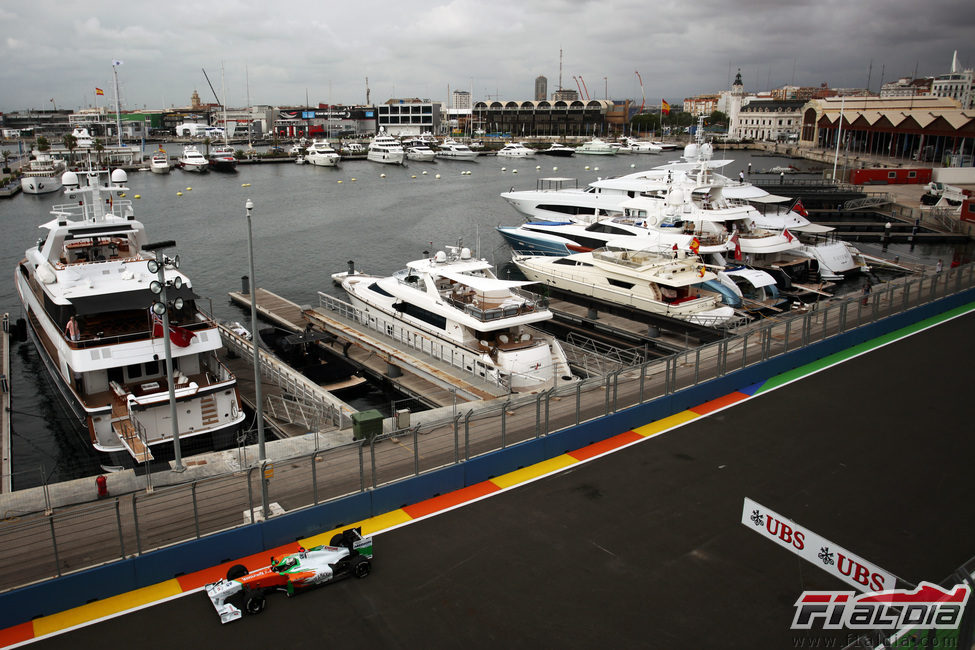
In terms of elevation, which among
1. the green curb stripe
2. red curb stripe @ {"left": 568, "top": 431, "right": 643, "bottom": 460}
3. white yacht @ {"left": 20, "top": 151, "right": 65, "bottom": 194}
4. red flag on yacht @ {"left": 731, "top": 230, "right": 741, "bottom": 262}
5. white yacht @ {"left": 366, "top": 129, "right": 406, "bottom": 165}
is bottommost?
red curb stripe @ {"left": 568, "top": 431, "right": 643, "bottom": 460}

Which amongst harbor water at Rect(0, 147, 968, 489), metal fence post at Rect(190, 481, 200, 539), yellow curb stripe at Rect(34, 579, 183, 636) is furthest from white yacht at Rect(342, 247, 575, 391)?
yellow curb stripe at Rect(34, 579, 183, 636)

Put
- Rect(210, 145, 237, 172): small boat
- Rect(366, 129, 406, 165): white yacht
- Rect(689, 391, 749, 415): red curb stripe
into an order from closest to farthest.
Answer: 1. Rect(689, 391, 749, 415): red curb stripe
2. Rect(210, 145, 237, 172): small boat
3. Rect(366, 129, 406, 165): white yacht

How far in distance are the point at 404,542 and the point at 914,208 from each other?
61.5 m

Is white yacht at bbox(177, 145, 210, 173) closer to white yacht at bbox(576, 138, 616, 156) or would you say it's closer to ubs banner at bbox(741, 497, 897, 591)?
white yacht at bbox(576, 138, 616, 156)

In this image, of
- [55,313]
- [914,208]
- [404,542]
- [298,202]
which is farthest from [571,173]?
[404,542]

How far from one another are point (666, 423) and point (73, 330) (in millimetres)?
17066

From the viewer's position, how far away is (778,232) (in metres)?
39.0

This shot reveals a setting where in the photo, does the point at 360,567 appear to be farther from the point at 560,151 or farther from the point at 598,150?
the point at 560,151

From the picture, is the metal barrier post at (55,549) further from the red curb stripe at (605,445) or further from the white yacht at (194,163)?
the white yacht at (194,163)

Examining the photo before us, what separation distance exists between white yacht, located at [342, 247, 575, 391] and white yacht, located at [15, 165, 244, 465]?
7.47 m

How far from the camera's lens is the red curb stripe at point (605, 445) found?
15469 mm

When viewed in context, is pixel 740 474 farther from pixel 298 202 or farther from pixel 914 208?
pixel 298 202

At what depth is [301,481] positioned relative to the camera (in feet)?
43.8

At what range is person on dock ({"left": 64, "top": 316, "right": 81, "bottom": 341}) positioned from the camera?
801 inches
